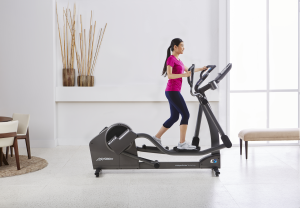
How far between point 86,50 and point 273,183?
3631 mm

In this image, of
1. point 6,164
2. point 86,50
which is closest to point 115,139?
point 6,164

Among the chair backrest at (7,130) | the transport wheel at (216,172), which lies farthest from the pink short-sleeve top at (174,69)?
the chair backrest at (7,130)

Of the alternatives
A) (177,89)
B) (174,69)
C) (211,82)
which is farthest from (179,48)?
(211,82)

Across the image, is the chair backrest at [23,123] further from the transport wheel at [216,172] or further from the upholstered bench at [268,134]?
the upholstered bench at [268,134]

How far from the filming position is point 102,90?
5.05 metres

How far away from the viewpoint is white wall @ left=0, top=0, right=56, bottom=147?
16.2 feet

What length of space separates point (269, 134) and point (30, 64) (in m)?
4.04

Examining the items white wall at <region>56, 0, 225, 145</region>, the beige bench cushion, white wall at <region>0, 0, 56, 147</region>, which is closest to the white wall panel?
white wall at <region>56, 0, 225, 145</region>

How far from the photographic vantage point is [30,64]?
196 inches

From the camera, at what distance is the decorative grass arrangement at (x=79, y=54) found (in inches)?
198

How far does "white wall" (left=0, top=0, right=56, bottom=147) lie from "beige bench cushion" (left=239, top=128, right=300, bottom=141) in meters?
3.22

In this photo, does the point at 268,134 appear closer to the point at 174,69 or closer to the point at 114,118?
the point at 174,69

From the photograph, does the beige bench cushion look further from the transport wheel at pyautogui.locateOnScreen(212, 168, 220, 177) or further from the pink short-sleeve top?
the pink short-sleeve top

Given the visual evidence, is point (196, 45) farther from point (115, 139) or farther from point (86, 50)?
point (115, 139)
